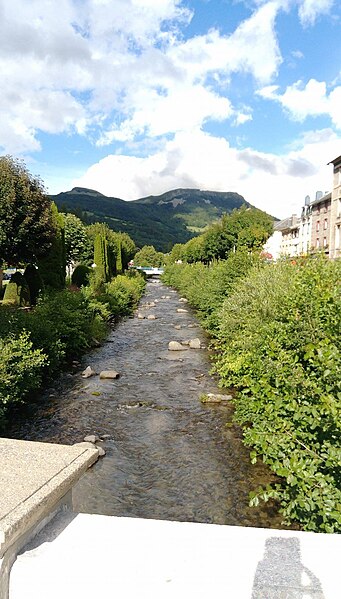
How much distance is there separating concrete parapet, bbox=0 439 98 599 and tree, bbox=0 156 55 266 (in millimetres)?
11726

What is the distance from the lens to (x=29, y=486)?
2.42 meters

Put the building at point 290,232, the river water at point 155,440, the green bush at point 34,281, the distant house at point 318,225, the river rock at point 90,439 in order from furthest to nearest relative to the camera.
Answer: the building at point 290,232 < the distant house at point 318,225 < the green bush at point 34,281 < the river rock at point 90,439 < the river water at point 155,440

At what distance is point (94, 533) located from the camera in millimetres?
2461

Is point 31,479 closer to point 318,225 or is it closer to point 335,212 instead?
point 335,212

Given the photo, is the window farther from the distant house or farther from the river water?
the river water

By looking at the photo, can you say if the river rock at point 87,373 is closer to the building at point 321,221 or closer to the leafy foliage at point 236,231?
the leafy foliage at point 236,231

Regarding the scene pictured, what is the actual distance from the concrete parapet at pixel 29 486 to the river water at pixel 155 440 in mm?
3567

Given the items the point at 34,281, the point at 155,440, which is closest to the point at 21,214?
the point at 34,281

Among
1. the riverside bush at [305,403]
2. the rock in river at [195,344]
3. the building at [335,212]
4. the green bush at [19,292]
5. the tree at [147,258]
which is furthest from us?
the tree at [147,258]

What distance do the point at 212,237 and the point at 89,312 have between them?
26.9 meters

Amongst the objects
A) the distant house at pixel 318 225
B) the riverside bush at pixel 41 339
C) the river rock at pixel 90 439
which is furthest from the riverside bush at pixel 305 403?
the distant house at pixel 318 225

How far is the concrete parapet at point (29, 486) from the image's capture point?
210cm

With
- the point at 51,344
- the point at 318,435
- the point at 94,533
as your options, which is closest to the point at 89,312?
the point at 51,344

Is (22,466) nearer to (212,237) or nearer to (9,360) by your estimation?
(9,360)
